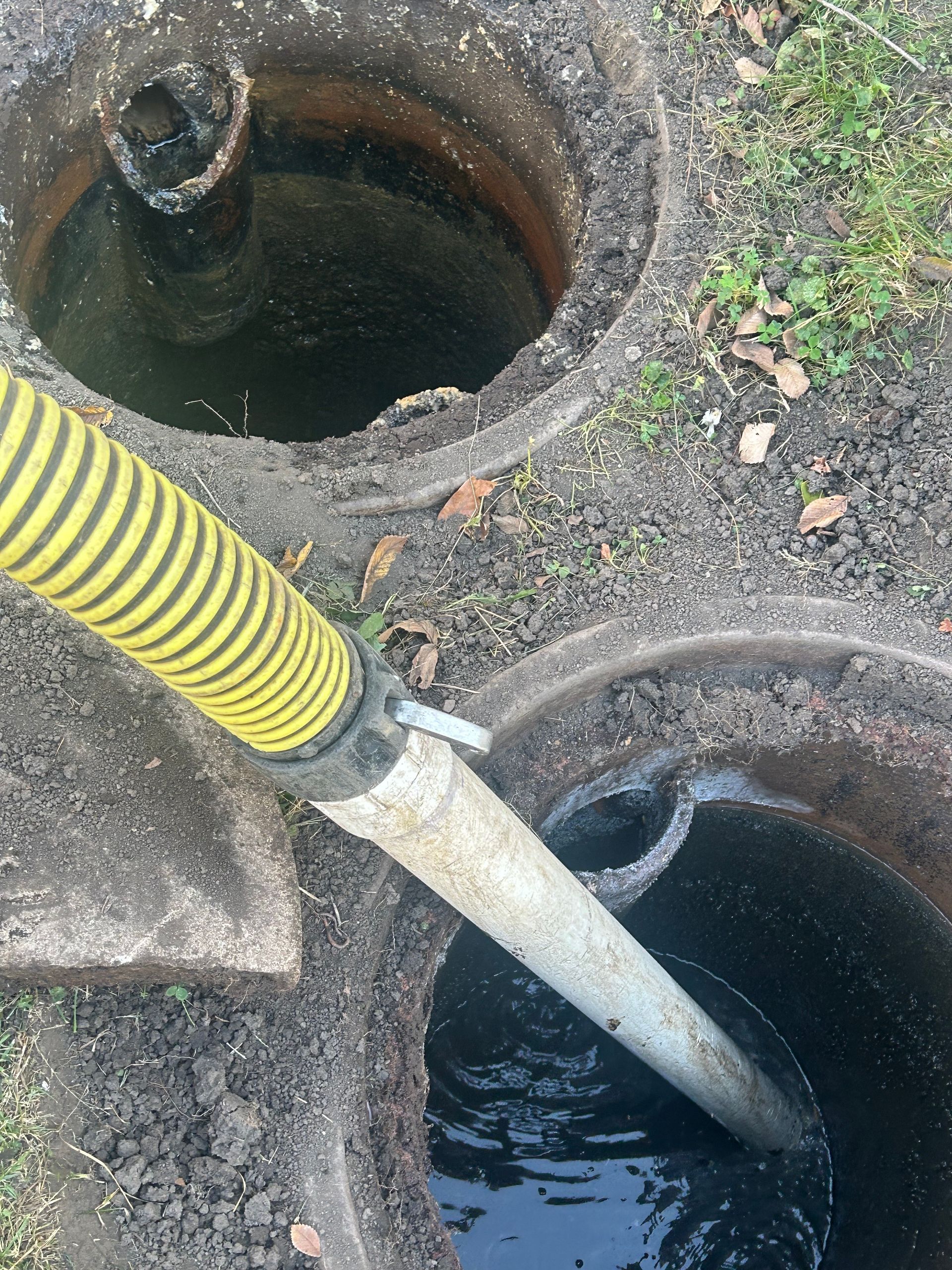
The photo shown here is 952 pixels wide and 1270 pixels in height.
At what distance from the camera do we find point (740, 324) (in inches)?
105

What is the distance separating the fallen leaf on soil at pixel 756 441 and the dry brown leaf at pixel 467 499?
78 centimetres

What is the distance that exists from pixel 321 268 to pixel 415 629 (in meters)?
2.86

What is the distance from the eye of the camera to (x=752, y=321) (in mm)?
2656

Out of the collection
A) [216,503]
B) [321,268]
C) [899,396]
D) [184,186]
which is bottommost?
[216,503]

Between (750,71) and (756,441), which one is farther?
(750,71)

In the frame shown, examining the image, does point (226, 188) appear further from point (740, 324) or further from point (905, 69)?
point (905, 69)

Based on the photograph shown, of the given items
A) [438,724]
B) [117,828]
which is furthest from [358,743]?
[117,828]

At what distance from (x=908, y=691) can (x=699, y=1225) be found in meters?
2.27

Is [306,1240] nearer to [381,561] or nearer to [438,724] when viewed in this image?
[438,724]

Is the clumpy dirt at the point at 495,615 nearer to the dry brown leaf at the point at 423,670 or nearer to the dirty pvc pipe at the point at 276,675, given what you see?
the dry brown leaf at the point at 423,670

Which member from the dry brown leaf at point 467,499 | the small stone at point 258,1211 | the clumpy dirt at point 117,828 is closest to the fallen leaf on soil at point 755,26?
the dry brown leaf at point 467,499

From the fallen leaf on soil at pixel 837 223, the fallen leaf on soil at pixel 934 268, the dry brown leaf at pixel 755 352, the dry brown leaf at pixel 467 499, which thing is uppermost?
the fallen leaf on soil at pixel 837 223

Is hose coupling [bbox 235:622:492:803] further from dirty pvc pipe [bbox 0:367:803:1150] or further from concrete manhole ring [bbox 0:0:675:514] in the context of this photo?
concrete manhole ring [bbox 0:0:675:514]

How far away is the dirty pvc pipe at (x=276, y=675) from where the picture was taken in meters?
1.27
